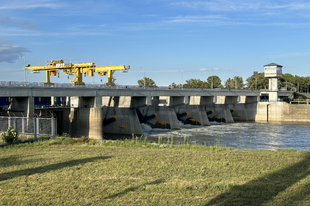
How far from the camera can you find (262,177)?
1503 centimetres

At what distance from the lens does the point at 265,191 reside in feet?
41.7

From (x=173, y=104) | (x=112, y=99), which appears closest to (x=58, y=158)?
(x=112, y=99)

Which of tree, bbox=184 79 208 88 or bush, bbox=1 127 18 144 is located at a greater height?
tree, bbox=184 79 208 88

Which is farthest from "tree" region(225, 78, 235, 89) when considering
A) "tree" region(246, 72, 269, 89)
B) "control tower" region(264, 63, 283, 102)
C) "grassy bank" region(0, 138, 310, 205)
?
"grassy bank" region(0, 138, 310, 205)

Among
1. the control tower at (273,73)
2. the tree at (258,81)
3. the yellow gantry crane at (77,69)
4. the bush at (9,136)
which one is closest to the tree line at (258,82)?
the tree at (258,81)

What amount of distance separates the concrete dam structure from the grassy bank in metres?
25.1

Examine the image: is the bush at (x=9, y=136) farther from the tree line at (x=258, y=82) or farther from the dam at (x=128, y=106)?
the tree line at (x=258, y=82)

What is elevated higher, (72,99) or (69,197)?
(72,99)

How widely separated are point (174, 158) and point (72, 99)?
39.9 metres

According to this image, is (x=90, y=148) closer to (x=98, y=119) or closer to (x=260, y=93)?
(x=98, y=119)

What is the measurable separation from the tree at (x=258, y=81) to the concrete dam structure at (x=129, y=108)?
2435 inches

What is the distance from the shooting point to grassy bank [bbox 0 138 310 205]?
11906 millimetres

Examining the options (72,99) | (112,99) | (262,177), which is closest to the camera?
(262,177)

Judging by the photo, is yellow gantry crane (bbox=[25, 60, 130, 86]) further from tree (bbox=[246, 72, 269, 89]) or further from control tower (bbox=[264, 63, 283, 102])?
tree (bbox=[246, 72, 269, 89])
